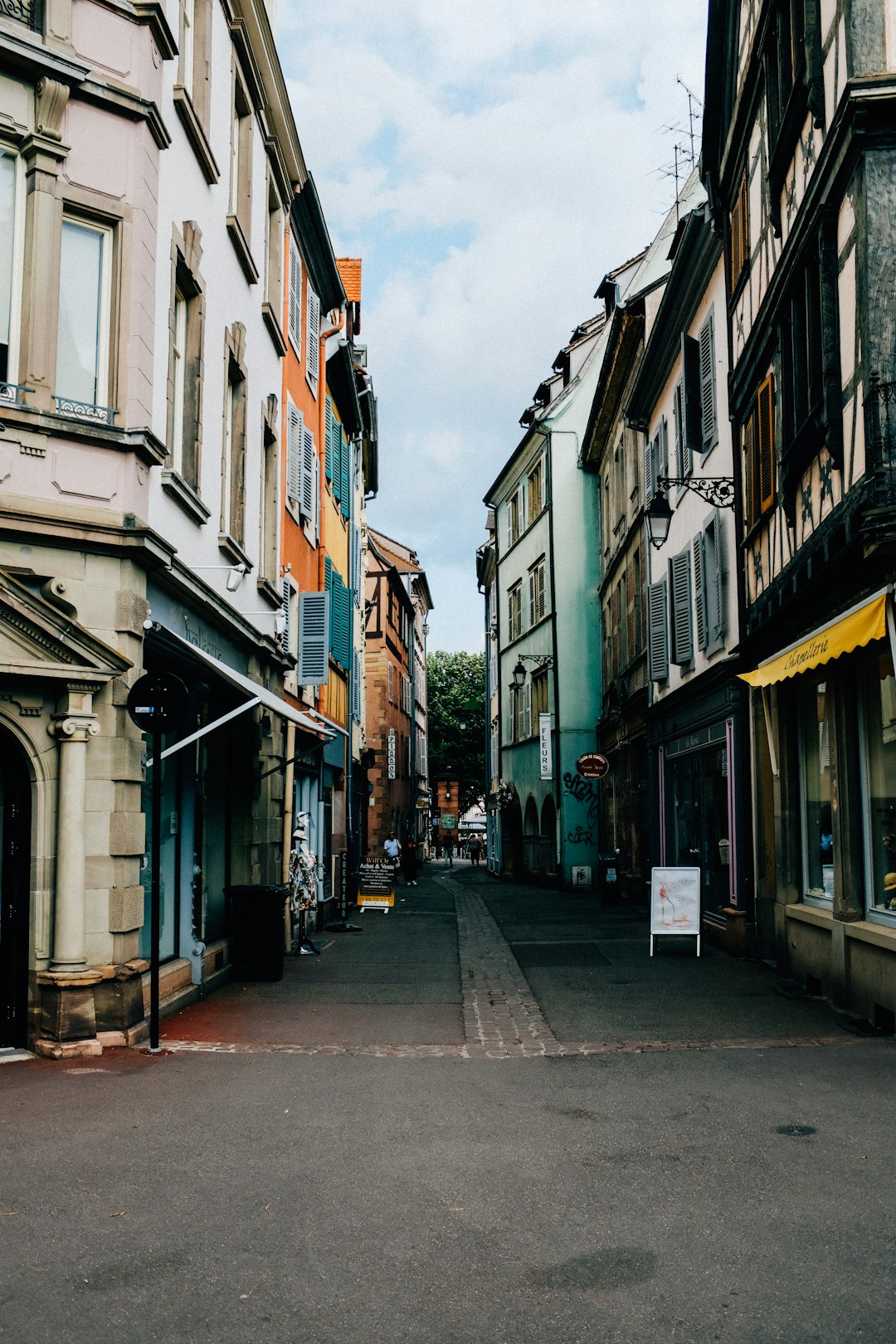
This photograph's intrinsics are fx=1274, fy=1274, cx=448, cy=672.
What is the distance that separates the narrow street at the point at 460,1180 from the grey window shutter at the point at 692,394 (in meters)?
9.16

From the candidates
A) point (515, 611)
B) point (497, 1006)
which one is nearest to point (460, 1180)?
point (497, 1006)

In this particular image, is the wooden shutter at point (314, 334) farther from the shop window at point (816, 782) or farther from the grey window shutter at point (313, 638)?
the shop window at point (816, 782)

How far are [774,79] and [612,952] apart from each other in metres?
10.1

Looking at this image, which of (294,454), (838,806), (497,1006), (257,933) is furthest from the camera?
(294,454)

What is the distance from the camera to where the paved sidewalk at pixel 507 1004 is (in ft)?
32.0

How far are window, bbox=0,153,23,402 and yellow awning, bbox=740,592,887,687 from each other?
6475 millimetres

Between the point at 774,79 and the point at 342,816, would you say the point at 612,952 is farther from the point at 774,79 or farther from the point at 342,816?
the point at 342,816

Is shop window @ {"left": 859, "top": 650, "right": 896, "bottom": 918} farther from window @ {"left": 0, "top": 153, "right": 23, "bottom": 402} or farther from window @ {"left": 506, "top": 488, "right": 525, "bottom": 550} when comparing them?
window @ {"left": 506, "top": 488, "right": 525, "bottom": 550}

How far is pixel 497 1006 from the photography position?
38.3ft

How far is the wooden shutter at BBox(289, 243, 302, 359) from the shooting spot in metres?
19.1

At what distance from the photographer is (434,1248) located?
196 inches

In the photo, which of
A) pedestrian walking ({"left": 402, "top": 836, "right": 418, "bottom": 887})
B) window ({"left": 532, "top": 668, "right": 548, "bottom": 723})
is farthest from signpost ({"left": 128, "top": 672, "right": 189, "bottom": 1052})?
pedestrian walking ({"left": 402, "top": 836, "right": 418, "bottom": 887})

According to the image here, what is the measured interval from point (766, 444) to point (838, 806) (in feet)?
14.9

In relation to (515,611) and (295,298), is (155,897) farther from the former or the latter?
(515,611)
